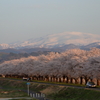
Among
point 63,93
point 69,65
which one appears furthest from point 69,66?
point 63,93

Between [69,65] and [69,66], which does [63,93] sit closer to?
[69,66]

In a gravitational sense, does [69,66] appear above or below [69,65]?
below

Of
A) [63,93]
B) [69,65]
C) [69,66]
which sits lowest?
[63,93]

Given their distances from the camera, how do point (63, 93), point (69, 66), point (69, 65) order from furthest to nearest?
point (69, 65) → point (69, 66) → point (63, 93)

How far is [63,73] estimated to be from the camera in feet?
294

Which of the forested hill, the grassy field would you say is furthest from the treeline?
the grassy field

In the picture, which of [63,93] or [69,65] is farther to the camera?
[69,65]

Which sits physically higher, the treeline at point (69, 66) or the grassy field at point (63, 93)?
the treeline at point (69, 66)

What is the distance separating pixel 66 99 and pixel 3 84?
54.3 m

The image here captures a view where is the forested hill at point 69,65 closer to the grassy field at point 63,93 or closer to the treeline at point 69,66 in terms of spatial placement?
the treeline at point 69,66

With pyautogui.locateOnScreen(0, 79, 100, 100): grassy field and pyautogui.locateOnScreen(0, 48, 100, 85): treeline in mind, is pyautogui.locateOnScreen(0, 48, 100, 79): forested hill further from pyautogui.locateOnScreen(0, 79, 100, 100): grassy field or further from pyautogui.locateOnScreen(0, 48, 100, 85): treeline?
pyautogui.locateOnScreen(0, 79, 100, 100): grassy field

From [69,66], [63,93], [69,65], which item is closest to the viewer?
[63,93]

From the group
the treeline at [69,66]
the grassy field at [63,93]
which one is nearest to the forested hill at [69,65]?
the treeline at [69,66]

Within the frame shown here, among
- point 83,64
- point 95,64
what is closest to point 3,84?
point 83,64
